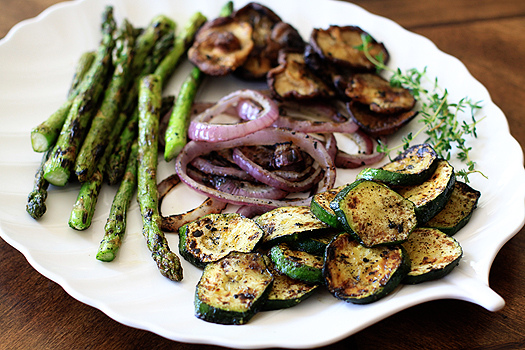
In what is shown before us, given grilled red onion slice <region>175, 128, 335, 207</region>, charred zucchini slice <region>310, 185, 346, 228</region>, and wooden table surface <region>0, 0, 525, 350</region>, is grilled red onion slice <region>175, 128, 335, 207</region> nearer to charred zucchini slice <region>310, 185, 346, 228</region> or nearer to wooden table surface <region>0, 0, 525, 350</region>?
charred zucchini slice <region>310, 185, 346, 228</region>

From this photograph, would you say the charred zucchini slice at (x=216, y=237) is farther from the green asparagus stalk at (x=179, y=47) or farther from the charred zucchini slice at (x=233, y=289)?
the green asparagus stalk at (x=179, y=47)

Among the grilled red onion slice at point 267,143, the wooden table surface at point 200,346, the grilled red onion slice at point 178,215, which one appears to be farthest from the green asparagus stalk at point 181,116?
the wooden table surface at point 200,346

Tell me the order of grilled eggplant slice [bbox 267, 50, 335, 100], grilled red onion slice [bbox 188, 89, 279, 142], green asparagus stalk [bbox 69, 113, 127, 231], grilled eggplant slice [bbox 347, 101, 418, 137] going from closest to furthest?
1. green asparagus stalk [bbox 69, 113, 127, 231]
2. grilled red onion slice [bbox 188, 89, 279, 142]
3. grilled eggplant slice [bbox 347, 101, 418, 137]
4. grilled eggplant slice [bbox 267, 50, 335, 100]

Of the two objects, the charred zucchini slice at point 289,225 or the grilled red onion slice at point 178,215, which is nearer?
the charred zucchini slice at point 289,225

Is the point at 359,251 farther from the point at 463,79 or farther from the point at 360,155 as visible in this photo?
the point at 463,79

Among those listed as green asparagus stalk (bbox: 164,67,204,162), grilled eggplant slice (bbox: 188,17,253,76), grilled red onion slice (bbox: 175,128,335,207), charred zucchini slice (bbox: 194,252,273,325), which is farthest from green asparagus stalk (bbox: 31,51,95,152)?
charred zucchini slice (bbox: 194,252,273,325)

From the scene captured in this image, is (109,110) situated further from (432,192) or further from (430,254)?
(430,254)

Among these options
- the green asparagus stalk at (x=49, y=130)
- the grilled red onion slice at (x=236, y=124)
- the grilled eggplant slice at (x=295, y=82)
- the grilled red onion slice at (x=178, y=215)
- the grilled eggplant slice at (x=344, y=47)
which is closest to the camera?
the grilled red onion slice at (x=178, y=215)

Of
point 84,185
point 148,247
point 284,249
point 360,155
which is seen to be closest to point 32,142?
point 84,185
